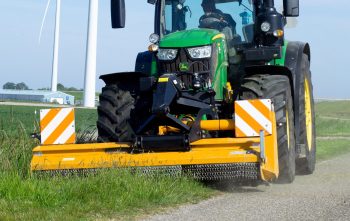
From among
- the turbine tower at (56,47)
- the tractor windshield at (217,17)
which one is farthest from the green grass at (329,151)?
the turbine tower at (56,47)

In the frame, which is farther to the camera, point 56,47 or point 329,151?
point 56,47

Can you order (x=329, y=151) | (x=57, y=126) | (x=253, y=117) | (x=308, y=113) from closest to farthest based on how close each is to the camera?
(x=253, y=117), (x=57, y=126), (x=308, y=113), (x=329, y=151)

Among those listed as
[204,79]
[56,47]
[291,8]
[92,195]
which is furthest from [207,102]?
[56,47]

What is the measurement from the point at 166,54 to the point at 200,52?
473 millimetres

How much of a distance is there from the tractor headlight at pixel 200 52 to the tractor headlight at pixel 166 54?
0.22 m

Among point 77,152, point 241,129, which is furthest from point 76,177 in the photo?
point 241,129

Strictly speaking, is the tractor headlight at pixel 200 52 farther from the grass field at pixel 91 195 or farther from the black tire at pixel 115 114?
the grass field at pixel 91 195

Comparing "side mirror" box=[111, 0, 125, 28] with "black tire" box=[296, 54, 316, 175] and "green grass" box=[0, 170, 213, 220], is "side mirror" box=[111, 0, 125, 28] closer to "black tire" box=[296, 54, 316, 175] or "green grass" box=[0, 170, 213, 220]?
"green grass" box=[0, 170, 213, 220]

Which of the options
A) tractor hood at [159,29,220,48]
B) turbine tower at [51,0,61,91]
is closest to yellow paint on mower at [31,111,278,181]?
tractor hood at [159,29,220,48]

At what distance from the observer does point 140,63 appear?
10344mm

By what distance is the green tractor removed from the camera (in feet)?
28.7

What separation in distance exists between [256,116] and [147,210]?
6.96 ft

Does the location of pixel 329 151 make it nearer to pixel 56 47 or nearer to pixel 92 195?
pixel 92 195

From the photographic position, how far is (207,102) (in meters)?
9.08
